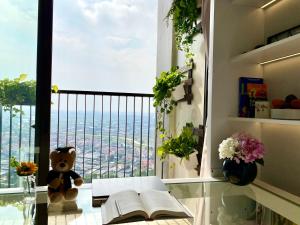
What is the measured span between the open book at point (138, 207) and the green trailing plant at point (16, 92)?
131 centimetres

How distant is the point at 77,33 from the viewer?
110 inches

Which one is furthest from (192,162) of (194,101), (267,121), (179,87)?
(267,121)

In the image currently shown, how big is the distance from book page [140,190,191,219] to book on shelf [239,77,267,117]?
0.69m

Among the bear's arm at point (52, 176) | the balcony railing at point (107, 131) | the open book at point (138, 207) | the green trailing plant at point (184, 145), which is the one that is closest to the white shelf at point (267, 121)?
the open book at point (138, 207)

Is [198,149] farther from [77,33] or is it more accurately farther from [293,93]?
[77,33]

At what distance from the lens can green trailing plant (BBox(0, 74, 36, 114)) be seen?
1.94 m

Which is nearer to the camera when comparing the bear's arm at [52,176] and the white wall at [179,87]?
the bear's arm at [52,176]

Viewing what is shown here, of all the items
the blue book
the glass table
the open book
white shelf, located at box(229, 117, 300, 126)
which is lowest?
the glass table

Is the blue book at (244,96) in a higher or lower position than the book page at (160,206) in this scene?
higher

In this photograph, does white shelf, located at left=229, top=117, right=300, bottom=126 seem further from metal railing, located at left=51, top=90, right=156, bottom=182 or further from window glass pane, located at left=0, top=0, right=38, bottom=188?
metal railing, located at left=51, top=90, right=156, bottom=182

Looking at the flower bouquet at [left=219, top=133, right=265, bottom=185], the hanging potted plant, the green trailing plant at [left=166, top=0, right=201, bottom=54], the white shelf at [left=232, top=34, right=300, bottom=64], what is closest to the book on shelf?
the white shelf at [left=232, top=34, right=300, bottom=64]

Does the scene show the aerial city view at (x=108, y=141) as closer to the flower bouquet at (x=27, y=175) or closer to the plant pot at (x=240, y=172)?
the flower bouquet at (x=27, y=175)

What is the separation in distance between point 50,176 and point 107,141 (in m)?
1.95

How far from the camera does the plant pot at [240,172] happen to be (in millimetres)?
1266
